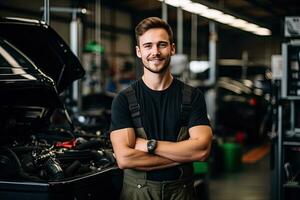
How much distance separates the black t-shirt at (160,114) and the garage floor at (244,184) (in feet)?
11.4

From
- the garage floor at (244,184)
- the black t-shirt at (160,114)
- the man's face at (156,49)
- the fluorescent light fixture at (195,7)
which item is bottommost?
the garage floor at (244,184)

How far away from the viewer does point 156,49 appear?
244 centimetres

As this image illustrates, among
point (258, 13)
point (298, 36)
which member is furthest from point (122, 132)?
point (258, 13)

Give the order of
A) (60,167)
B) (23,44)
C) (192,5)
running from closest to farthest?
(60,167) < (23,44) < (192,5)

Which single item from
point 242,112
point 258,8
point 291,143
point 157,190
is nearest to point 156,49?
point 157,190

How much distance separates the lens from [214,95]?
8586mm

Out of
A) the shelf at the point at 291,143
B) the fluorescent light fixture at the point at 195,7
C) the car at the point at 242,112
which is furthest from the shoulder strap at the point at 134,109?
the car at the point at 242,112

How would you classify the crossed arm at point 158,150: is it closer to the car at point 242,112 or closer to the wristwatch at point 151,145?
→ the wristwatch at point 151,145

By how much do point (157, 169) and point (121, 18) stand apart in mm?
13623

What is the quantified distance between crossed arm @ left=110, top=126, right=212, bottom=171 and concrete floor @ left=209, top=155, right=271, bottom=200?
136 inches

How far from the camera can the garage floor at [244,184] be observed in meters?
5.98

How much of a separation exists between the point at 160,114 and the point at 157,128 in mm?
71

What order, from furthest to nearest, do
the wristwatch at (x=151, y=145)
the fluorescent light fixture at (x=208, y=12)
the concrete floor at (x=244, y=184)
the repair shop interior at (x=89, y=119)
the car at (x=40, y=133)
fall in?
the concrete floor at (x=244, y=184)
the fluorescent light fixture at (x=208, y=12)
the repair shop interior at (x=89, y=119)
the car at (x=40, y=133)
the wristwatch at (x=151, y=145)

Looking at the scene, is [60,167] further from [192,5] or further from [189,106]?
[192,5]
